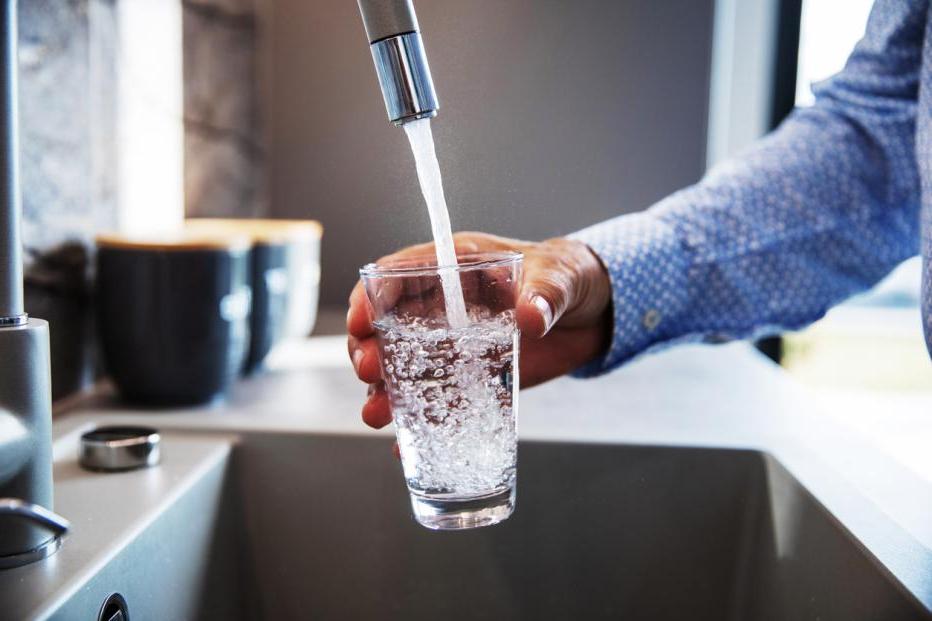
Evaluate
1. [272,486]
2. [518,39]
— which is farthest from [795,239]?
[272,486]

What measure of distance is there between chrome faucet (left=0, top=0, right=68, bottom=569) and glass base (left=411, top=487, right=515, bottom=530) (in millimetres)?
210

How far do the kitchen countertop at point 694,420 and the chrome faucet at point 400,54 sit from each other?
38cm

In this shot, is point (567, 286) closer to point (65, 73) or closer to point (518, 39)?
point (518, 39)

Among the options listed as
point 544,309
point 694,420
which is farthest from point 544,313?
point 694,420

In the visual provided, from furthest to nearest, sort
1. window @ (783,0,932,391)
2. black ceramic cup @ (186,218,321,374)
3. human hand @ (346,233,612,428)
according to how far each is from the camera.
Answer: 1. window @ (783,0,932,391)
2. black ceramic cup @ (186,218,321,374)
3. human hand @ (346,233,612,428)

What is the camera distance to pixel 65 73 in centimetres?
97

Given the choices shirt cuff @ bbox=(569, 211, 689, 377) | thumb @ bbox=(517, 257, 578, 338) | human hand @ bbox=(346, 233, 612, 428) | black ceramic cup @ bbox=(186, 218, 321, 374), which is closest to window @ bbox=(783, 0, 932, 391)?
black ceramic cup @ bbox=(186, 218, 321, 374)

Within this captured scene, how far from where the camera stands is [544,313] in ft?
1.88

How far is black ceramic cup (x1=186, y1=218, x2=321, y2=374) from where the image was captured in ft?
3.79

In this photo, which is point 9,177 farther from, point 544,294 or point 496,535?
point 496,535

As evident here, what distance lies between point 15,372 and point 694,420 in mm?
641

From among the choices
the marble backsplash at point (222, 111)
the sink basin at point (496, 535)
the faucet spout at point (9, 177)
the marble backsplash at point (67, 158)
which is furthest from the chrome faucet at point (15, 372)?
the marble backsplash at point (222, 111)

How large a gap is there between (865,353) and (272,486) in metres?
3.41

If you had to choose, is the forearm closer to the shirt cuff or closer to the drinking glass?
the shirt cuff
